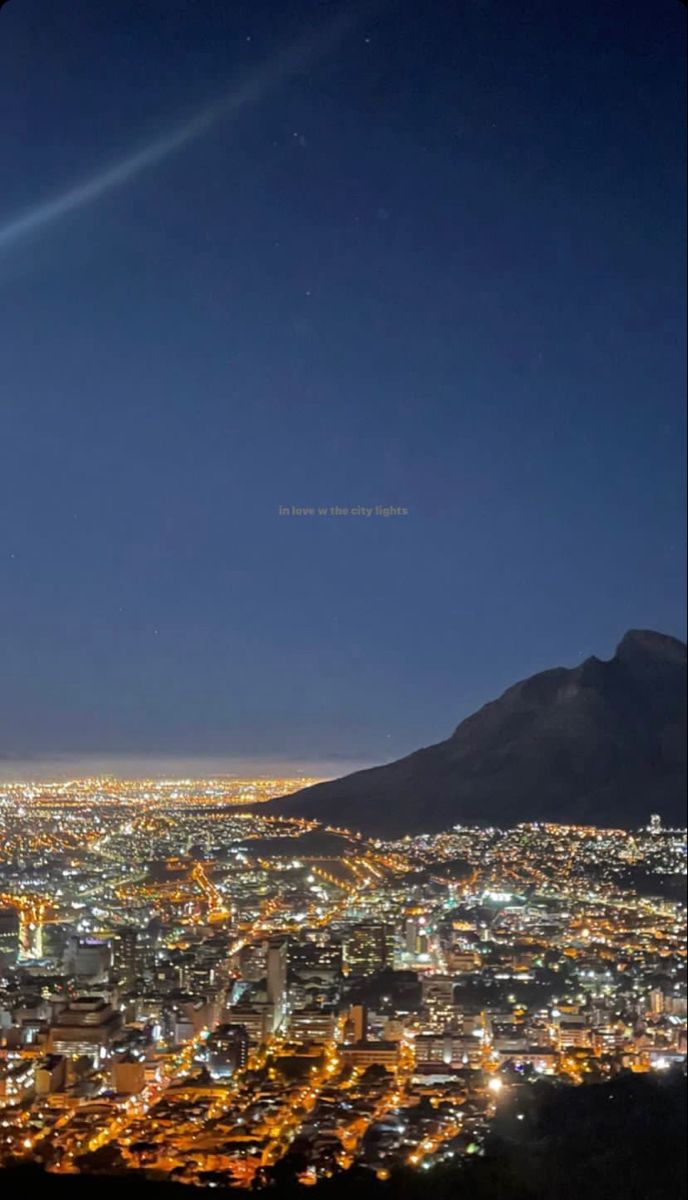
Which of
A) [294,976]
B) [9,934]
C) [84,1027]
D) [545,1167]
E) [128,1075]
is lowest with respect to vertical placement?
[545,1167]

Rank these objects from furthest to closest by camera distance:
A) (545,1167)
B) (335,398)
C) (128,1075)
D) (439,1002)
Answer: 1. (335,398)
2. (439,1002)
3. (128,1075)
4. (545,1167)

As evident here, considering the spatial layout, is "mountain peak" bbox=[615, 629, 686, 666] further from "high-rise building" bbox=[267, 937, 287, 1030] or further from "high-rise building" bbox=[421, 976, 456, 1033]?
"high-rise building" bbox=[267, 937, 287, 1030]

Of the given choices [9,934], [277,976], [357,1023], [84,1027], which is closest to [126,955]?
[84,1027]

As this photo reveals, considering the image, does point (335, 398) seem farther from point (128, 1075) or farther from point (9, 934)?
point (128, 1075)

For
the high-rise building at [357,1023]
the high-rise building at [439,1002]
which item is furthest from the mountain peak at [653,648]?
the high-rise building at [357,1023]

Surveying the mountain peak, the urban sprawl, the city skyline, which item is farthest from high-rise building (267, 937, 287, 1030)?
the mountain peak

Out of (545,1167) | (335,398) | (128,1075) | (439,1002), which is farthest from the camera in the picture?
(335,398)

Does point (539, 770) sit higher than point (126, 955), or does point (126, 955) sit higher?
point (539, 770)

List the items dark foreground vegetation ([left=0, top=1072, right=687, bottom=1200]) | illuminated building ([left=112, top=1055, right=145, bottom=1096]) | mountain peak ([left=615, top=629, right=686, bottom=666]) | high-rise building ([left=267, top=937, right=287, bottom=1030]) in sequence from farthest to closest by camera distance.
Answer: mountain peak ([left=615, top=629, right=686, bottom=666])
high-rise building ([left=267, top=937, right=287, bottom=1030])
illuminated building ([left=112, top=1055, right=145, bottom=1096])
dark foreground vegetation ([left=0, top=1072, right=687, bottom=1200])
